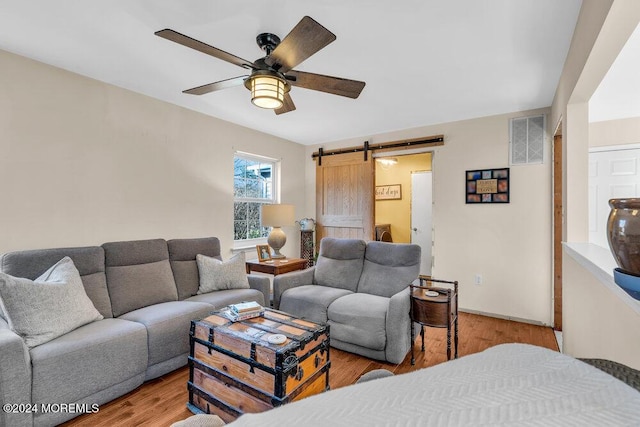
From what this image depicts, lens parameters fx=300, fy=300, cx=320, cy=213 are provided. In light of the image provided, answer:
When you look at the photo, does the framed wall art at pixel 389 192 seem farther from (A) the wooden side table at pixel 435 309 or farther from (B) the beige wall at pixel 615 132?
(A) the wooden side table at pixel 435 309

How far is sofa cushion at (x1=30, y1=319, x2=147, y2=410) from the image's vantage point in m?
1.67

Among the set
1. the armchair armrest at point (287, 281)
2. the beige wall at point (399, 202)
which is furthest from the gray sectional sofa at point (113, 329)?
the beige wall at point (399, 202)

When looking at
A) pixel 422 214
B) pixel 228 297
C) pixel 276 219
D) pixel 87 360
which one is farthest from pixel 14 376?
pixel 422 214

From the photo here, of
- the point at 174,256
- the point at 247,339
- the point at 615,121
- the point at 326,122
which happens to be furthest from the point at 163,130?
the point at 615,121

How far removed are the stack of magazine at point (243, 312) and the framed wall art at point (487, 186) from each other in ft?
9.98

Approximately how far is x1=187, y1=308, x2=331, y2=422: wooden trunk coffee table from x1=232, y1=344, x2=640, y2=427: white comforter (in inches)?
46.9

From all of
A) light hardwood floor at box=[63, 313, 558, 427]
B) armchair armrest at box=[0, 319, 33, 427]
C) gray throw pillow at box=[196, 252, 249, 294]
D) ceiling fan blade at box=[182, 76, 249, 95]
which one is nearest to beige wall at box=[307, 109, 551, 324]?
light hardwood floor at box=[63, 313, 558, 427]

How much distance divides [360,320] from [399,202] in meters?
4.24

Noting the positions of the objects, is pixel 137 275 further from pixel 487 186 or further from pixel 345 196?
pixel 487 186

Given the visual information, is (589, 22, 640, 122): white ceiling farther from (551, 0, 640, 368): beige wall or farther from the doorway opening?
the doorway opening

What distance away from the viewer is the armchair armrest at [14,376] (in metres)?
1.52

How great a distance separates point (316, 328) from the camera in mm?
1865

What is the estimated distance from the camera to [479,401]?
46cm

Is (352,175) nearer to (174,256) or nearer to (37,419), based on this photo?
(174,256)
